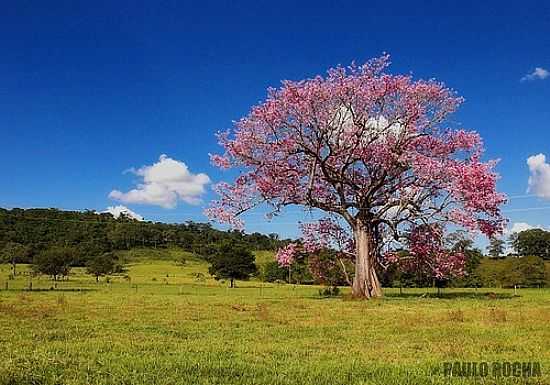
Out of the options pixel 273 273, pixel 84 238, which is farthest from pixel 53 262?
pixel 84 238

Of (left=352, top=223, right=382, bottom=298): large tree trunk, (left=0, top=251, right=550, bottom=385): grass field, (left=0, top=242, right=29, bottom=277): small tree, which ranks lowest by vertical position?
(left=0, top=251, right=550, bottom=385): grass field

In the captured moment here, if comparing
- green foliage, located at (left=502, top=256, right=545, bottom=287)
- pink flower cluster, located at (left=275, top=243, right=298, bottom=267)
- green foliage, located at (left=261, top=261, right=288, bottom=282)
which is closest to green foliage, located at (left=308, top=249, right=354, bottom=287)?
pink flower cluster, located at (left=275, top=243, right=298, bottom=267)

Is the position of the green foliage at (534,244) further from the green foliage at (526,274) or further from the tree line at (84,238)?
the tree line at (84,238)

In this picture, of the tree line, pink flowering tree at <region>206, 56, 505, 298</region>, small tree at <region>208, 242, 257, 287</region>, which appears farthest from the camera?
the tree line

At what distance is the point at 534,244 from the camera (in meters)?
137

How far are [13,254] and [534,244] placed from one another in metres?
118

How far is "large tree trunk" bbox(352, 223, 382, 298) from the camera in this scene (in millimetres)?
35844

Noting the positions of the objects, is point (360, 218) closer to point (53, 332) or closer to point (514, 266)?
point (53, 332)

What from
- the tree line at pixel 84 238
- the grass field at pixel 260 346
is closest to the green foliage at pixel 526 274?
the tree line at pixel 84 238

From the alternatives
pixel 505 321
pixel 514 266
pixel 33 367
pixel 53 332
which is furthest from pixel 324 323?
pixel 514 266

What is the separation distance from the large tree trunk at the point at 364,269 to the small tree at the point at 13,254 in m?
83.0

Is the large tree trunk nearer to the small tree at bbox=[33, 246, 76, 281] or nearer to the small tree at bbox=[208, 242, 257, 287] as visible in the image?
the small tree at bbox=[208, 242, 257, 287]

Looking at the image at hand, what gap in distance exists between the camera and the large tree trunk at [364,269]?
3584 cm

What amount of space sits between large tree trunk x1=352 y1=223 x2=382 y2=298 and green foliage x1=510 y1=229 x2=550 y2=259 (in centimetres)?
11443
